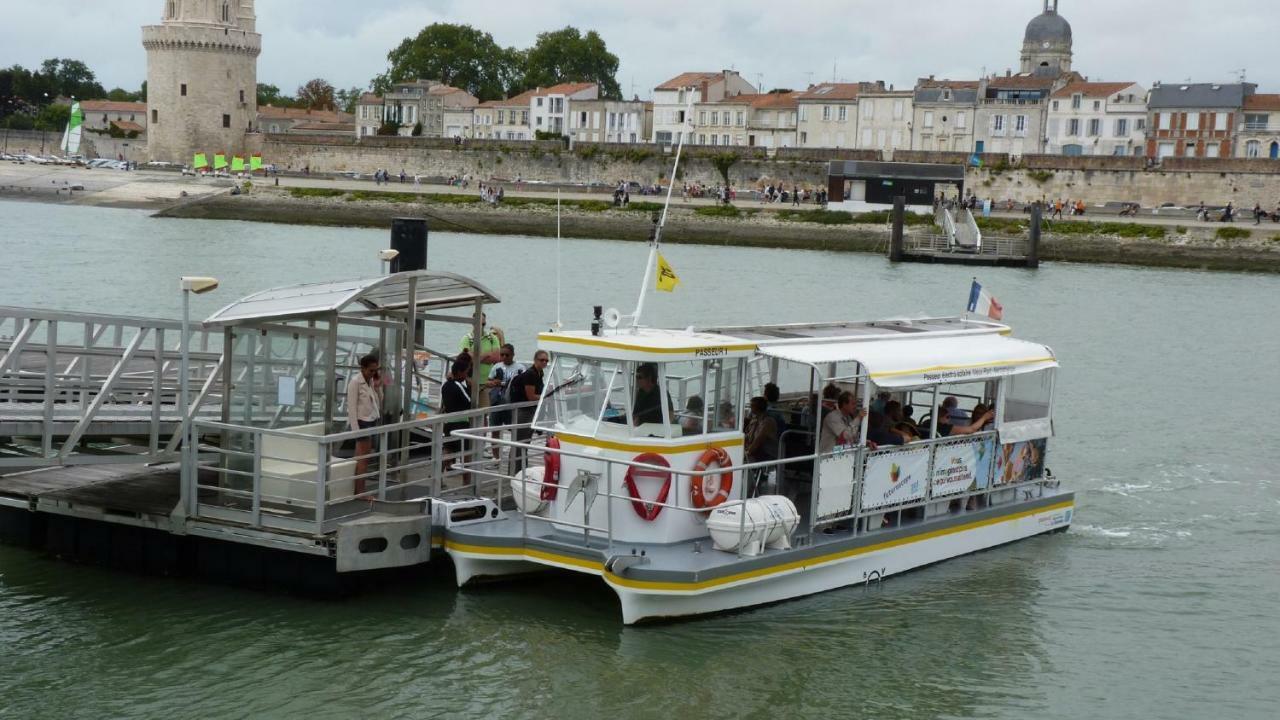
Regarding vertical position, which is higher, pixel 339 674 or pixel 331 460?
pixel 331 460

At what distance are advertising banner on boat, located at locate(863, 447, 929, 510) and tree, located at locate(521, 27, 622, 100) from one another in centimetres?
12161

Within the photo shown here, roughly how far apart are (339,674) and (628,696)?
7.17ft

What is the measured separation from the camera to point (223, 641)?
11203mm

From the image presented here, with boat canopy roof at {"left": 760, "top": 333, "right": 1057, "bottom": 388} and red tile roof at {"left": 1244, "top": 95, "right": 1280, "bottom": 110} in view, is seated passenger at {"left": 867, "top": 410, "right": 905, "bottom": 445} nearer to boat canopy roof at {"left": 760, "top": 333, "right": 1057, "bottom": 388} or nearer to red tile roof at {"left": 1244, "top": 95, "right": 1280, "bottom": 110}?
boat canopy roof at {"left": 760, "top": 333, "right": 1057, "bottom": 388}

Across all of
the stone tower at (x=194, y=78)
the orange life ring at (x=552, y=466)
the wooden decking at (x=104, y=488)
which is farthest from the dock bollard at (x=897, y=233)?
the stone tower at (x=194, y=78)

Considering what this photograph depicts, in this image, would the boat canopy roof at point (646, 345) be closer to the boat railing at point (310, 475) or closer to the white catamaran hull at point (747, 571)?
the boat railing at point (310, 475)

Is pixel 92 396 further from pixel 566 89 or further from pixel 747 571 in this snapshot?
pixel 566 89

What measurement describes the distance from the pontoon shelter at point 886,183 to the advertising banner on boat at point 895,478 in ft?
205

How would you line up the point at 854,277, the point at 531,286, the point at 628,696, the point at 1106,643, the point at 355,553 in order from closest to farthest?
the point at 628,696, the point at 355,553, the point at 1106,643, the point at 531,286, the point at 854,277

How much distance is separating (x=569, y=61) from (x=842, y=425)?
125 m

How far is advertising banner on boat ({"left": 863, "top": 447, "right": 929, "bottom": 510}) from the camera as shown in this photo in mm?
12758

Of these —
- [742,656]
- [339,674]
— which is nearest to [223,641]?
[339,674]

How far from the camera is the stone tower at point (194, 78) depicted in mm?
98938

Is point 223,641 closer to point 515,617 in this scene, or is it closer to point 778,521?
point 515,617
